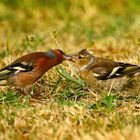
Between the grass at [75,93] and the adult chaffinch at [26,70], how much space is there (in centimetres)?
14

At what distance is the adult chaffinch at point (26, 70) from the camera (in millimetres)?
7320

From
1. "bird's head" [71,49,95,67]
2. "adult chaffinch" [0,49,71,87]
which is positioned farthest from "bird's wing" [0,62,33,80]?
"bird's head" [71,49,95,67]

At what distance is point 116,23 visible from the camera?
1123cm

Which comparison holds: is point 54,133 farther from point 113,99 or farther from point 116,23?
point 116,23

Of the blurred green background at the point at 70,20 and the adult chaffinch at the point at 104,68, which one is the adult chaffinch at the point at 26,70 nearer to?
the adult chaffinch at the point at 104,68

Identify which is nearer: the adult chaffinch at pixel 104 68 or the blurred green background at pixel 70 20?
the adult chaffinch at pixel 104 68

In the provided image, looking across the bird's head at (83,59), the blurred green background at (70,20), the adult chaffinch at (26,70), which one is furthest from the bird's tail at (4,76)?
the blurred green background at (70,20)

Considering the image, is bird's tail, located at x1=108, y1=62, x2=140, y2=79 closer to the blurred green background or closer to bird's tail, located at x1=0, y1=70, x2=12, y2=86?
bird's tail, located at x1=0, y1=70, x2=12, y2=86

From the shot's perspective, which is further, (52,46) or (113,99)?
(52,46)

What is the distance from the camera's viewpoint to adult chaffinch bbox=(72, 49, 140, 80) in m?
7.36

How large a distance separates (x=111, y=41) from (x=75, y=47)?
1.89ft

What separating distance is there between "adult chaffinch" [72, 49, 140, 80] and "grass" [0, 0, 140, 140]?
0.29 ft

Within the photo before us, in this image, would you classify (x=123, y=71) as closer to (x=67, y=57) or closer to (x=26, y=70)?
(x=67, y=57)

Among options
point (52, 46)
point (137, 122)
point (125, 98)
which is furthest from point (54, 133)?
point (52, 46)
